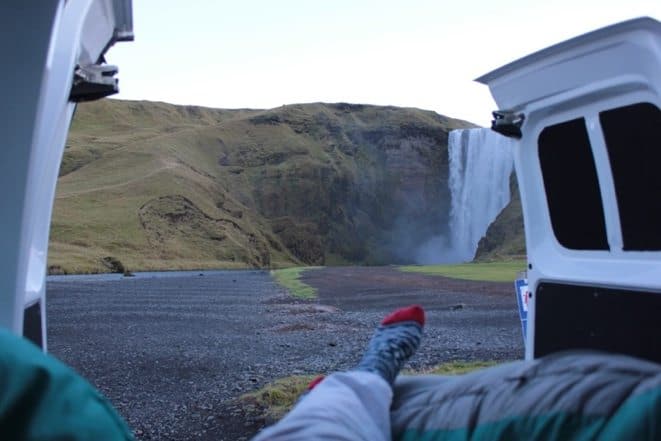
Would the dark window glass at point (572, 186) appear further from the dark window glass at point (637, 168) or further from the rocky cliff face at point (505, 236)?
the rocky cliff face at point (505, 236)

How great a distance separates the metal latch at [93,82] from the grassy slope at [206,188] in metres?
59.4

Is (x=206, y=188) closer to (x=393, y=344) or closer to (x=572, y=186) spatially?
(x=572, y=186)

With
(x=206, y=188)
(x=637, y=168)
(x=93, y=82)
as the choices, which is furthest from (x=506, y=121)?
(x=206, y=188)

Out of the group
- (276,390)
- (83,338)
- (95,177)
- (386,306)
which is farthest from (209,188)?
(276,390)

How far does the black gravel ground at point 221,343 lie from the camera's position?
326 inches

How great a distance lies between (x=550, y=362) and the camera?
1.55 metres

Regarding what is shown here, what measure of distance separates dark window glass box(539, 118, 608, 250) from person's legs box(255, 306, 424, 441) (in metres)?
1.94

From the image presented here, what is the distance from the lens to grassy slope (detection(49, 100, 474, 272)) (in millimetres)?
79875

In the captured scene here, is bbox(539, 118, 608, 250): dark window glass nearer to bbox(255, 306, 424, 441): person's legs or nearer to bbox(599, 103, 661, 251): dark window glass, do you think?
bbox(599, 103, 661, 251): dark window glass

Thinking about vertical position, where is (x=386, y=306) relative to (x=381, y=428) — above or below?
below

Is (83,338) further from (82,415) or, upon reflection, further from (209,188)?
(209,188)

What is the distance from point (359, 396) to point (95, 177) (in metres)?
104

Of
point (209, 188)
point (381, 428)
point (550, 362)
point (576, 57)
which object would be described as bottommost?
point (209, 188)

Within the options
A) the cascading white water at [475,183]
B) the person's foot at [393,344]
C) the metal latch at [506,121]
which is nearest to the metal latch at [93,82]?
the person's foot at [393,344]
